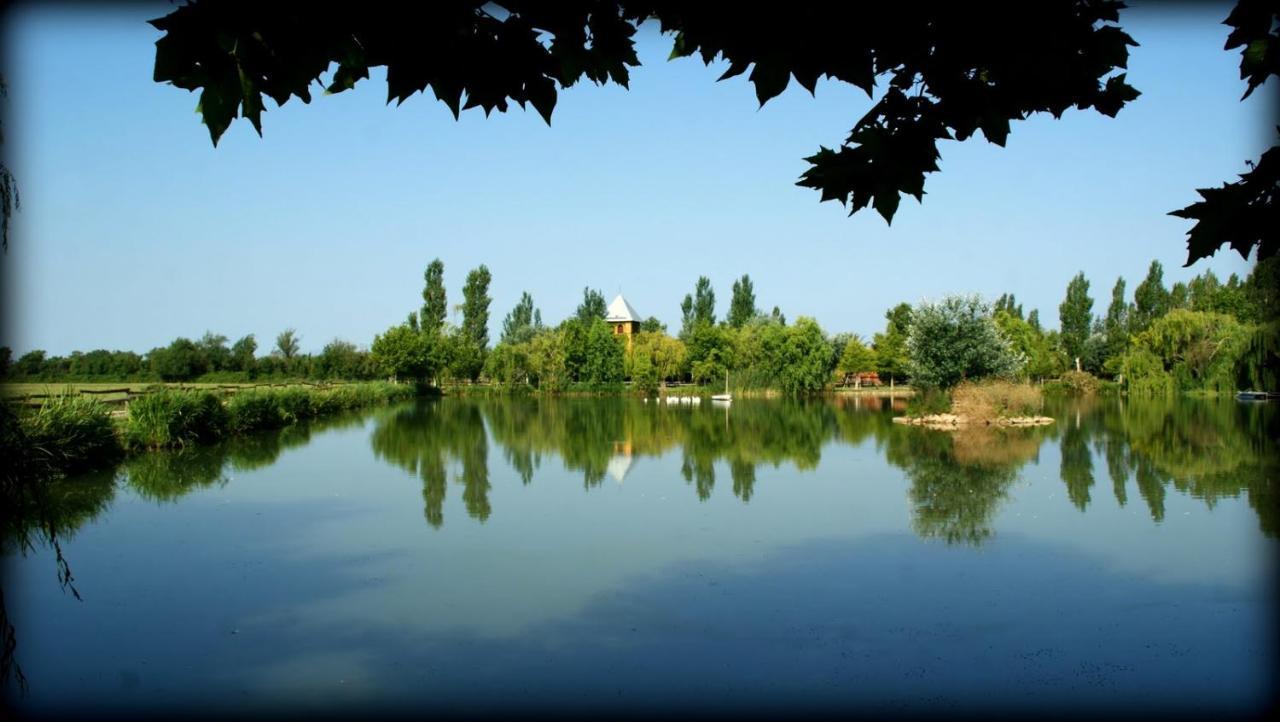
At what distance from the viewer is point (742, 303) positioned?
58625 mm

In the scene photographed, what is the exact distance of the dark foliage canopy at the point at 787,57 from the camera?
52.4 inches

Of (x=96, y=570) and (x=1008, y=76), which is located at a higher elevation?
(x=1008, y=76)

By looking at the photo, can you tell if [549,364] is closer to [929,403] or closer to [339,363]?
[339,363]

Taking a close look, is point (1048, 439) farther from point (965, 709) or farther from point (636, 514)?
point (965, 709)

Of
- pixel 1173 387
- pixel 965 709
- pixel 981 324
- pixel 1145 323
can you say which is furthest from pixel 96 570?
pixel 1145 323

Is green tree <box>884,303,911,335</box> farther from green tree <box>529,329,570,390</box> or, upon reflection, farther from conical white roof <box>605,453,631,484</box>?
conical white roof <box>605,453,631,484</box>

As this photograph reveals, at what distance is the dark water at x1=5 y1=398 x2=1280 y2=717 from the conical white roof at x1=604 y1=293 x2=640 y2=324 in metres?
48.7

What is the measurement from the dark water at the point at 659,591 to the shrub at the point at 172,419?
182 centimetres

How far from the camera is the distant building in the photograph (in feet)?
200

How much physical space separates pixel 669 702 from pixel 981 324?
69.8 ft

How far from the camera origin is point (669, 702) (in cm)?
416

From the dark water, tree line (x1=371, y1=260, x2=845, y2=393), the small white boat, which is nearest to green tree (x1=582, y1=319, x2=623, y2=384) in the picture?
tree line (x1=371, y1=260, x2=845, y2=393)

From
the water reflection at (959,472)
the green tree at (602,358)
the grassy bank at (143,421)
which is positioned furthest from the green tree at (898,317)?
the grassy bank at (143,421)

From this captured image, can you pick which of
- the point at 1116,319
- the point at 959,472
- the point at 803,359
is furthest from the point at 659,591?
the point at 1116,319
